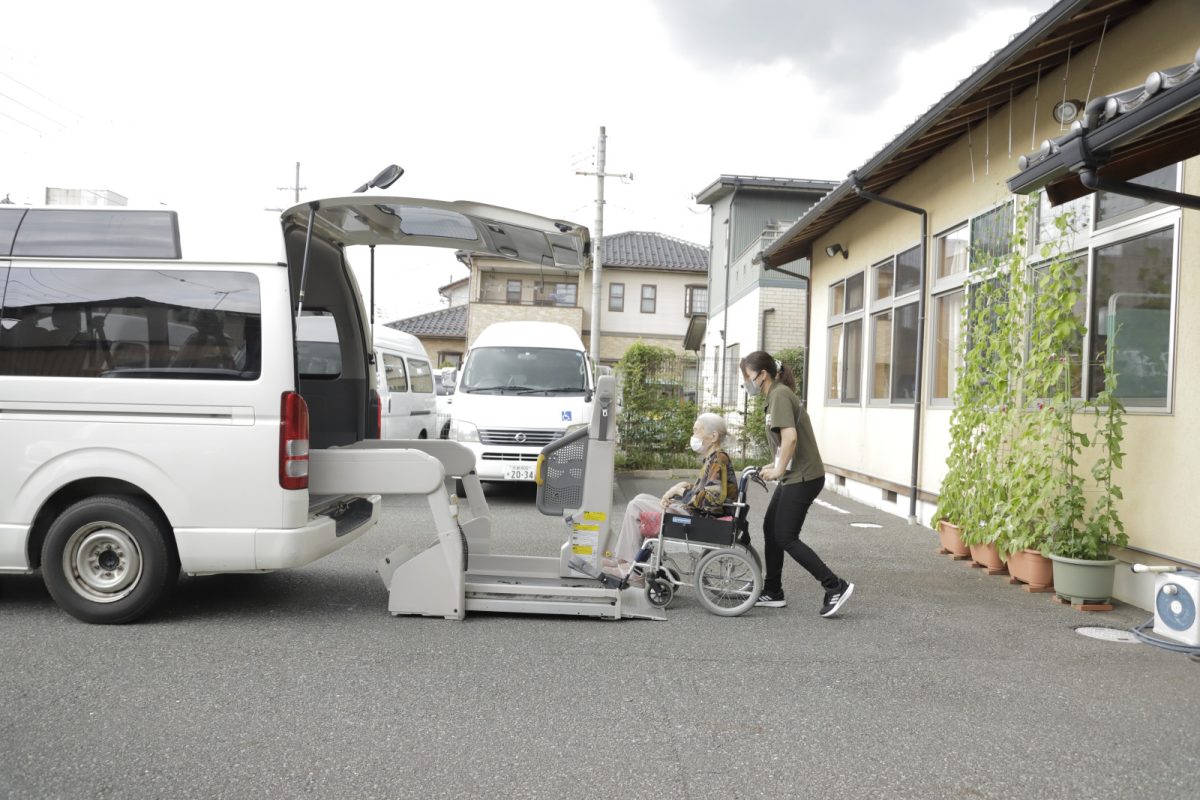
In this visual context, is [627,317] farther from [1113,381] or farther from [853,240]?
[1113,381]

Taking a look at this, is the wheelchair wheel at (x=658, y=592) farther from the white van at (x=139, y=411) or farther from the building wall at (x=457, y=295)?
the building wall at (x=457, y=295)

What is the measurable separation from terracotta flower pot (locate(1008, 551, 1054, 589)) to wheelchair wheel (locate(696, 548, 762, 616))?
7.56ft

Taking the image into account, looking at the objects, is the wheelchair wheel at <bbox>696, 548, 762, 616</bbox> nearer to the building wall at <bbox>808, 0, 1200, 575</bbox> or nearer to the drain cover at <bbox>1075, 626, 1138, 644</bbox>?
the drain cover at <bbox>1075, 626, 1138, 644</bbox>

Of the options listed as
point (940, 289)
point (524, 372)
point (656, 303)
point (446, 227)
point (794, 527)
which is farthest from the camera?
point (656, 303)

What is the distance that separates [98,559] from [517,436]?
6271 mm

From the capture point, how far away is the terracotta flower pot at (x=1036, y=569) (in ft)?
23.1

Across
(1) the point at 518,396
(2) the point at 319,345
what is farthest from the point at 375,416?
(1) the point at 518,396

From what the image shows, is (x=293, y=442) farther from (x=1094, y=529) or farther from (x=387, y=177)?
(x=1094, y=529)

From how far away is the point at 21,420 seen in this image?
5508 millimetres

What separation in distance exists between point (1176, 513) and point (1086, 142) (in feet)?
8.32

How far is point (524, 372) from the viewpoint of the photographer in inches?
496

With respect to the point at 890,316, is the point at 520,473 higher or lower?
lower

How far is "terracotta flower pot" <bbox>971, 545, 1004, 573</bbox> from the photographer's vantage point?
780 cm

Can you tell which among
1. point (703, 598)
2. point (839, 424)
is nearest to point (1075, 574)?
point (703, 598)
